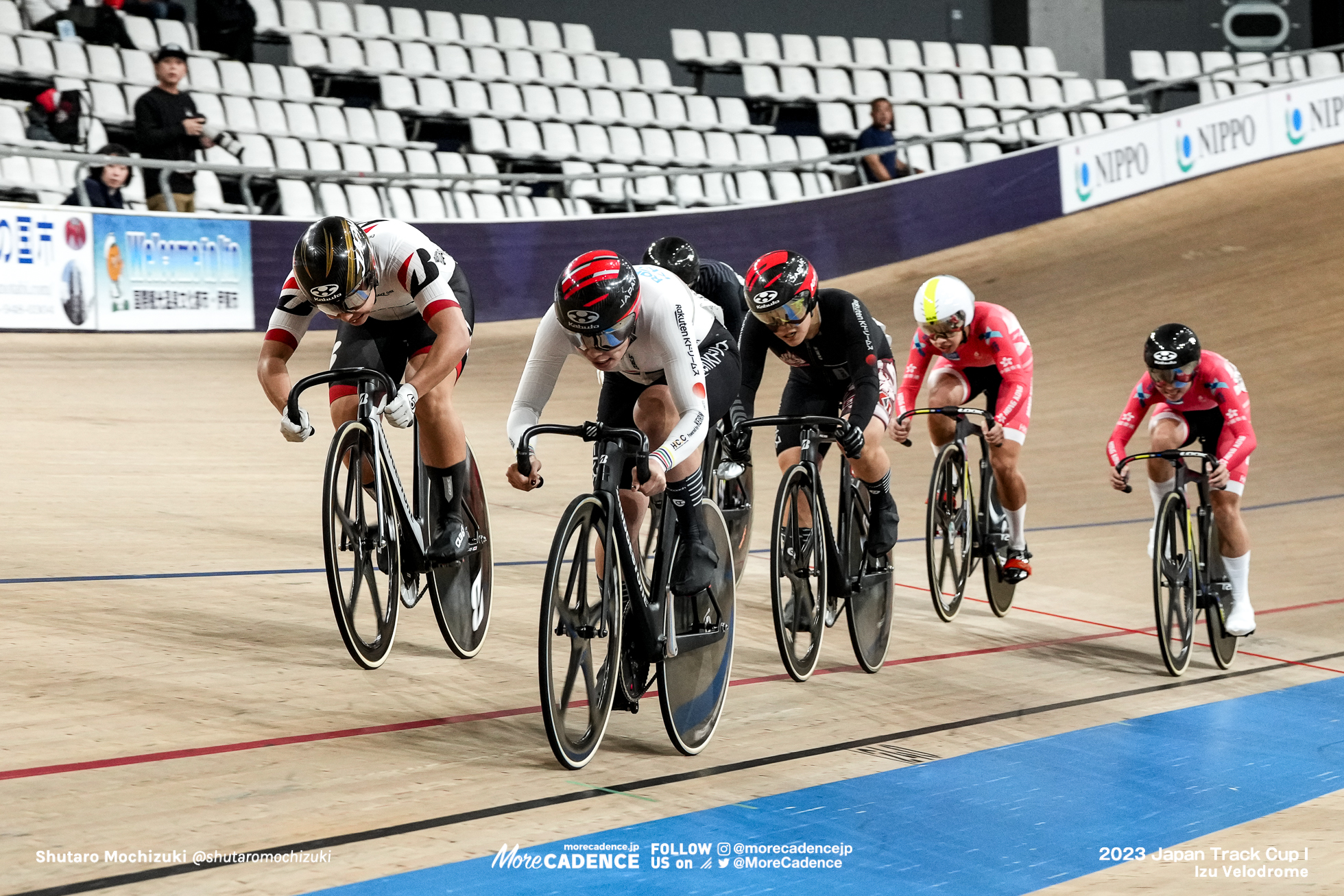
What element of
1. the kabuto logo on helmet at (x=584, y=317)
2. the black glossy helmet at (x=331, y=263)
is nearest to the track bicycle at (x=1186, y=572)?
the kabuto logo on helmet at (x=584, y=317)

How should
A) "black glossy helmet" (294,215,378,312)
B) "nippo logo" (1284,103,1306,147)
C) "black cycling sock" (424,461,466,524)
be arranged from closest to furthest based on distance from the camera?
1. "black glossy helmet" (294,215,378,312)
2. "black cycling sock" (424,461,466,524)
3. "nippo logo" (1284,103,1306,147)

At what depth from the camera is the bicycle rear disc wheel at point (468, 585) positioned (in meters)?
3.85

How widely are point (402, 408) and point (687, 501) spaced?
29.1 inches

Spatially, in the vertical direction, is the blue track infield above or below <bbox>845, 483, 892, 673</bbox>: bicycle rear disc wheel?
below

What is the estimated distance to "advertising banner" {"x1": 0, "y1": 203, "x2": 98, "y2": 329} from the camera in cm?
851

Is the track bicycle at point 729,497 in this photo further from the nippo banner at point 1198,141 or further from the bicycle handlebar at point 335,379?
the nippo banner at point 1198,141

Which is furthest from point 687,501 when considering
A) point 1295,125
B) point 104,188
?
point 1295,125

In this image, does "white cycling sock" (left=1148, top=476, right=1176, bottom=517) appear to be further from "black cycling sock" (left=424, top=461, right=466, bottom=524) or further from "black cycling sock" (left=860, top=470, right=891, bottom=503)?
"black cycling sock" (left=424, top=461, right=466, bottom=524)

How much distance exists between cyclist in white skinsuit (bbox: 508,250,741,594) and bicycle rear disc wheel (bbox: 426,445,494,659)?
55 centimetres

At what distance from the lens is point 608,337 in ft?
10.1

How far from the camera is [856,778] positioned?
326 centimetres

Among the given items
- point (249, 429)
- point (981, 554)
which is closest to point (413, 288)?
point (981, 554)

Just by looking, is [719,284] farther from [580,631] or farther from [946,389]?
[580,631]

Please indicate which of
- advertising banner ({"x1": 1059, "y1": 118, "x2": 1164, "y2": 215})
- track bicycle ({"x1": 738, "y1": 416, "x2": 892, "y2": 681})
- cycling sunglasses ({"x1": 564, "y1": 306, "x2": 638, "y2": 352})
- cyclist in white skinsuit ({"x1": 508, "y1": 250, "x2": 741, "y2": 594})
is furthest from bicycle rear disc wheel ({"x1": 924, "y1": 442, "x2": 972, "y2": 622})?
advertising banner ({"x1": 1059, "y1": 118, "x2": 1164, "y2": 215})
